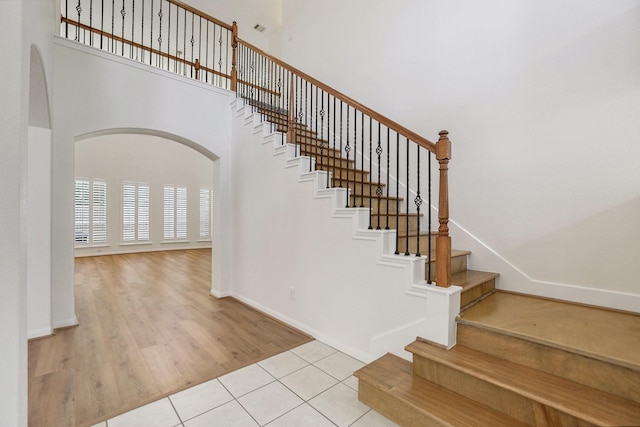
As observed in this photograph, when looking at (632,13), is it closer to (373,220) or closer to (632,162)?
(632,162)

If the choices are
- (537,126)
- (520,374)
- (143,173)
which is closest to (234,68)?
(537,126)

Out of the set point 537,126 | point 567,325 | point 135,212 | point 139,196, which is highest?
point 537,126

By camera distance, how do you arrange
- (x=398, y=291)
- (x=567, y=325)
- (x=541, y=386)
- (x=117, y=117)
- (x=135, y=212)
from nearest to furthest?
(x=541, y=386) < (x=567, y=325) < (x=398, y=291) < (x=117, y=117) < (x=135, y=212)

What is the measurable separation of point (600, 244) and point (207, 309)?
4.14 meters

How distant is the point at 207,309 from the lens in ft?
12.3

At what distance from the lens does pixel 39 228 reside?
2.91 m

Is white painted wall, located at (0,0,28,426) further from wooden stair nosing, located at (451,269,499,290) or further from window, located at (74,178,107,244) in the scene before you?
window, located at (74,178,107,244)

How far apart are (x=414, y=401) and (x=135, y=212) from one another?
927 centimetres

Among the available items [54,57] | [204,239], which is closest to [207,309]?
[54,57]

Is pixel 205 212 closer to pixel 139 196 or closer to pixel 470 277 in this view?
pixel 139 196

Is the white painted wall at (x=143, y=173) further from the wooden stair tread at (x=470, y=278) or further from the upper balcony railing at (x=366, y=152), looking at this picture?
the wooden stair tread at (x=470, y=278)

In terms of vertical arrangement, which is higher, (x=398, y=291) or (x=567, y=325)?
(x=398, y=291)

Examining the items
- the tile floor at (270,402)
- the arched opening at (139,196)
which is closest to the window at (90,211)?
the arched opening at (139,196)

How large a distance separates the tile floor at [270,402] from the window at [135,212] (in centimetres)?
794
